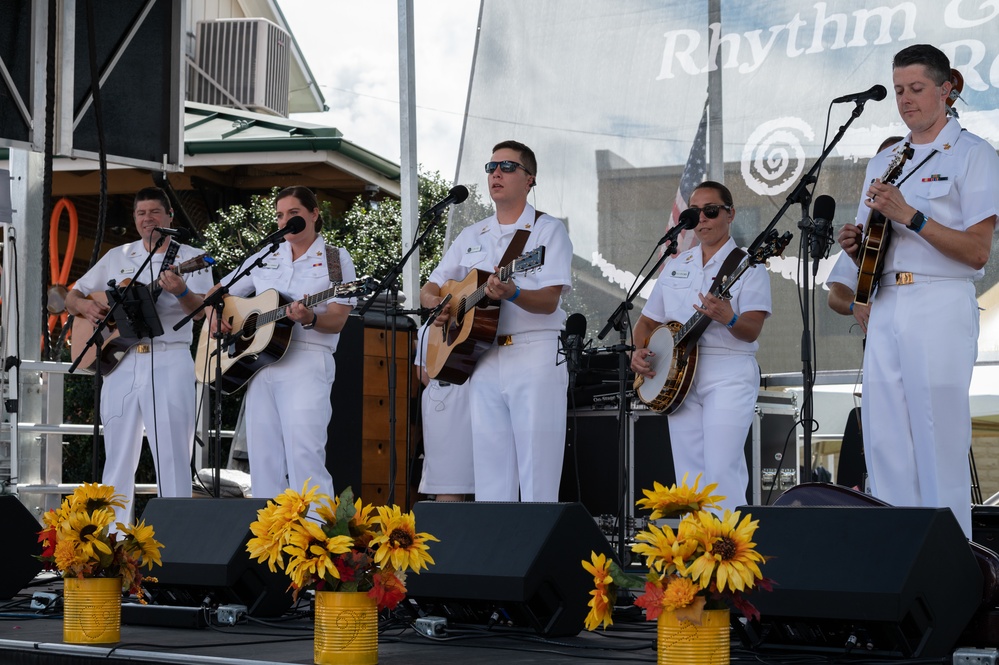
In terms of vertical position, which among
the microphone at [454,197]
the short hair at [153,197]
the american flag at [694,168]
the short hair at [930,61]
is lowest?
the microphone at [454,197]

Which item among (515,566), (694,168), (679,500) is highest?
(694,168)

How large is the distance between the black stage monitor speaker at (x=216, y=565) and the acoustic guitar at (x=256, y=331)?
3.93ft

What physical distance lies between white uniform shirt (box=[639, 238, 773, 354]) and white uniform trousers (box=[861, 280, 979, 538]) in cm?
88

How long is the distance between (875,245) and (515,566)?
5.20 ft

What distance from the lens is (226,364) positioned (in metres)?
5.63

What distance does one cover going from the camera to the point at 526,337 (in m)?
4.92

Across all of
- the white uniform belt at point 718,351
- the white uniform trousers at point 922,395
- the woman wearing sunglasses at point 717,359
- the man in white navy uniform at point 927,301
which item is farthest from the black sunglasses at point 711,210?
the white uniform trousers at point 922,395

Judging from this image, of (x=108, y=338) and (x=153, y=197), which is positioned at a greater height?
(x=153, y=197)

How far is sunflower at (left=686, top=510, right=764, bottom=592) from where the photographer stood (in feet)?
8.70

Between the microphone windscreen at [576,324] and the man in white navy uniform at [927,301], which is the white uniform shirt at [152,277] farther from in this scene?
the man in white navy uniform at [927,301]

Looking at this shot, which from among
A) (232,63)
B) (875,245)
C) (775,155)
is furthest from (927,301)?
(232,63)

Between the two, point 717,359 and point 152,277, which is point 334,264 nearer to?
point 152,277

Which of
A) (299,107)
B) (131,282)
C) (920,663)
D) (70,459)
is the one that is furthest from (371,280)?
(299,107)

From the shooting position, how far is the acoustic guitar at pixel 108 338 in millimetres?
5707
